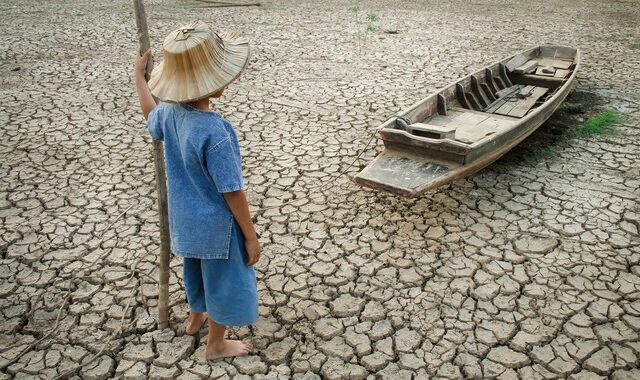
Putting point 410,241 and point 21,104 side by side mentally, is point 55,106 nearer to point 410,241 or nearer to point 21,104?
point 21,104

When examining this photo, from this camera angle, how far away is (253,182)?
182 inches

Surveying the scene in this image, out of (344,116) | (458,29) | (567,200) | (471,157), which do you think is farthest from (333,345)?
(458,29)

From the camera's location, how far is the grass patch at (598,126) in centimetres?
556

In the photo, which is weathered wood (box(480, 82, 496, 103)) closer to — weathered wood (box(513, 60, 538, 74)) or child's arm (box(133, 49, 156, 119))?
weathered wood (box(513, 60, 538, 74))

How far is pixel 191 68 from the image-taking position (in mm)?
2039

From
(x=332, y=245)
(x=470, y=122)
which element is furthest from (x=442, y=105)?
(x=332, y=245)

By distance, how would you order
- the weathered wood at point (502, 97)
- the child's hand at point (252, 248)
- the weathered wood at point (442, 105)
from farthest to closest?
the weathered wood at point (502, 97) → the weathered wood at point (442, 105) → the child's hand at point (252, 248)

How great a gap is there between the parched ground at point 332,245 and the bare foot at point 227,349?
8cm

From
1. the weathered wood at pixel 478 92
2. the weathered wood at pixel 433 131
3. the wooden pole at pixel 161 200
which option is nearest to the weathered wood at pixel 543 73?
the weathered wood at pixel 478 92

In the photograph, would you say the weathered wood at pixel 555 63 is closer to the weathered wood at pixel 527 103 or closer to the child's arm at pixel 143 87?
the weathered wood at pixel 527 103

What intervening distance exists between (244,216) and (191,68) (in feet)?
2.26

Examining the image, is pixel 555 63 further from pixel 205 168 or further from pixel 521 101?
pixel 205 168

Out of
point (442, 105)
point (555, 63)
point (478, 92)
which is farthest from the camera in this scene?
point (555, 63)

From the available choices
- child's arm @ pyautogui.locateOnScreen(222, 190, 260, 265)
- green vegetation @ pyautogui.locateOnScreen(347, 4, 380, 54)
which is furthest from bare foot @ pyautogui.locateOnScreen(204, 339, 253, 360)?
green vegetation @ pyautogui.locateOnScreen(347, 4, 380, 54)
